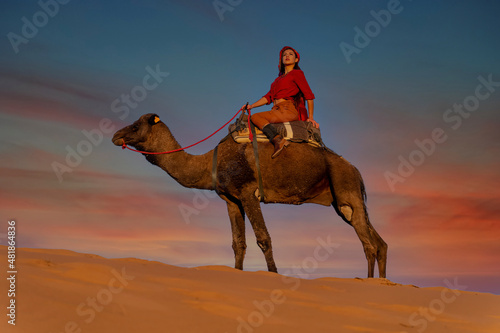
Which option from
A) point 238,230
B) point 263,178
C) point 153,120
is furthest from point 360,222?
point 153,120

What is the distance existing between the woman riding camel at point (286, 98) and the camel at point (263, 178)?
20.2 inches

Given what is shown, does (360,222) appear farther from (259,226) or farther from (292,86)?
(292,86)

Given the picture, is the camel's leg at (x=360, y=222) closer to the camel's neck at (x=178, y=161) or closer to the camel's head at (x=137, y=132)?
the camel's neck at (x=178, y=161)

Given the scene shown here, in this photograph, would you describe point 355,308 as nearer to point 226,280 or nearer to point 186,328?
point 226,280

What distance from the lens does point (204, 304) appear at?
21.0 ft

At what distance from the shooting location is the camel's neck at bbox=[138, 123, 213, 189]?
40.0ft

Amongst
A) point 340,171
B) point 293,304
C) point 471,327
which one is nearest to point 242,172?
point 340,171

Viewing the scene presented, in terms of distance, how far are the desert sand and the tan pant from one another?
4032 mm

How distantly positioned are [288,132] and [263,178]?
123 cm

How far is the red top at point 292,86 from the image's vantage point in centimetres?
1217

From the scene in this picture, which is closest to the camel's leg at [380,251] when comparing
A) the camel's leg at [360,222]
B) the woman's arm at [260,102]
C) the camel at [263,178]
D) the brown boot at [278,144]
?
the camel at [263,178]

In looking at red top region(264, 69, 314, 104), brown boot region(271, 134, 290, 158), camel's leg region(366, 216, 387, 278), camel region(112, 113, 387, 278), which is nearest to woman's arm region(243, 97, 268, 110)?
red top region(264, 69, 314, 104)

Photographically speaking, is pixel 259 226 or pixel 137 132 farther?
pixel 137 132

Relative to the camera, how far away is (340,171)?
12117 millimetres
